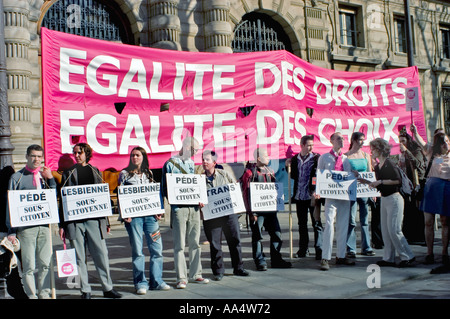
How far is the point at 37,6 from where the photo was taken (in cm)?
1146

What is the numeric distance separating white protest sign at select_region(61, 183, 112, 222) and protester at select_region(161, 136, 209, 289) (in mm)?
855

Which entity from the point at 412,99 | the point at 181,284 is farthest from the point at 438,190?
the point at 181,284

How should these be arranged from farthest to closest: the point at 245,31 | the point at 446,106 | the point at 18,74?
1. the point at 446,106
2. the point at 245,31
3. the point at 18,74

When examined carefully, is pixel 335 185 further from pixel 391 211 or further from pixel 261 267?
pixel 261 267

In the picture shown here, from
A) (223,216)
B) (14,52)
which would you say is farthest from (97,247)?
(14,52)

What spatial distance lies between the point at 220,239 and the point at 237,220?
36 centimetres

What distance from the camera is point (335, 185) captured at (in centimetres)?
701

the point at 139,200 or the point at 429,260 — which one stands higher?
the point at 139,200

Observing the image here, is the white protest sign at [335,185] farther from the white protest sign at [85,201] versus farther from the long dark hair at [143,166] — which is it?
the white protest sign at [85,201]

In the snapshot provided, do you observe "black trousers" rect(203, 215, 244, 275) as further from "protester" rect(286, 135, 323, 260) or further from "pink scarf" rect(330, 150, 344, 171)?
"pink scarf" rect(330, 150, 344, 171)
